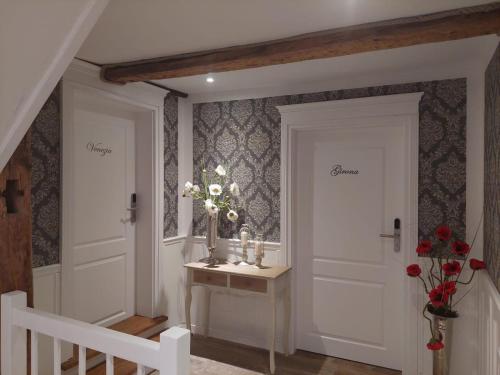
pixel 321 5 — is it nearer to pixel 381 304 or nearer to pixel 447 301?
pixel 447 301

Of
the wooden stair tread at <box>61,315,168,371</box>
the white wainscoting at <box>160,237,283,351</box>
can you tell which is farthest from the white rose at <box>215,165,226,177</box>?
the wooden stair tread at <box>61,315,168,371</box>

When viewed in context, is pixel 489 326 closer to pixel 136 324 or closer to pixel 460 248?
pixel 460 248

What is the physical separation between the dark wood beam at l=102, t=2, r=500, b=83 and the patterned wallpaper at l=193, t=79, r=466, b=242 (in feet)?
3.15

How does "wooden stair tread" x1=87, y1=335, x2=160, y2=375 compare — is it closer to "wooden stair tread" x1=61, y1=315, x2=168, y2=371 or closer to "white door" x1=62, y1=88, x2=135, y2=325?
"wooden stair tread" x1=61, y1=315, x2=168, y2=371

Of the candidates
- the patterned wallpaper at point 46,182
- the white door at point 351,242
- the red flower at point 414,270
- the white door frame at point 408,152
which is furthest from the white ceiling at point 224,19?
the red flower at point 414,270

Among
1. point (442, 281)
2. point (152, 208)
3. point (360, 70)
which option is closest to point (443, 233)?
point (442, 281)

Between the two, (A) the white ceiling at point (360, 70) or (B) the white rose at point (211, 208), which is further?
(B) the white rose at point (211, 208)

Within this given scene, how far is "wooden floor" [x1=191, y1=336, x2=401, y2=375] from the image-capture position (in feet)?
9.88

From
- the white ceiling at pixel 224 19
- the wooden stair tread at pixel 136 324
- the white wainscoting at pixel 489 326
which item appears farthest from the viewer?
the wooden stair tread at pixel 136 324

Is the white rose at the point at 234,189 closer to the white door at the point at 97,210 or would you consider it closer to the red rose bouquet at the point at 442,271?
the white door at the point at 97,210

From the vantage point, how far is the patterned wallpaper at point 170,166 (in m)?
3.53

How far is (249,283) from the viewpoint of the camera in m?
3.09

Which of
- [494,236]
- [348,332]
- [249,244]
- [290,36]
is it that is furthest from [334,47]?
[348,332]

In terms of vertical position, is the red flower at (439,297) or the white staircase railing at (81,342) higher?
the white staircase railing at (81,342)
